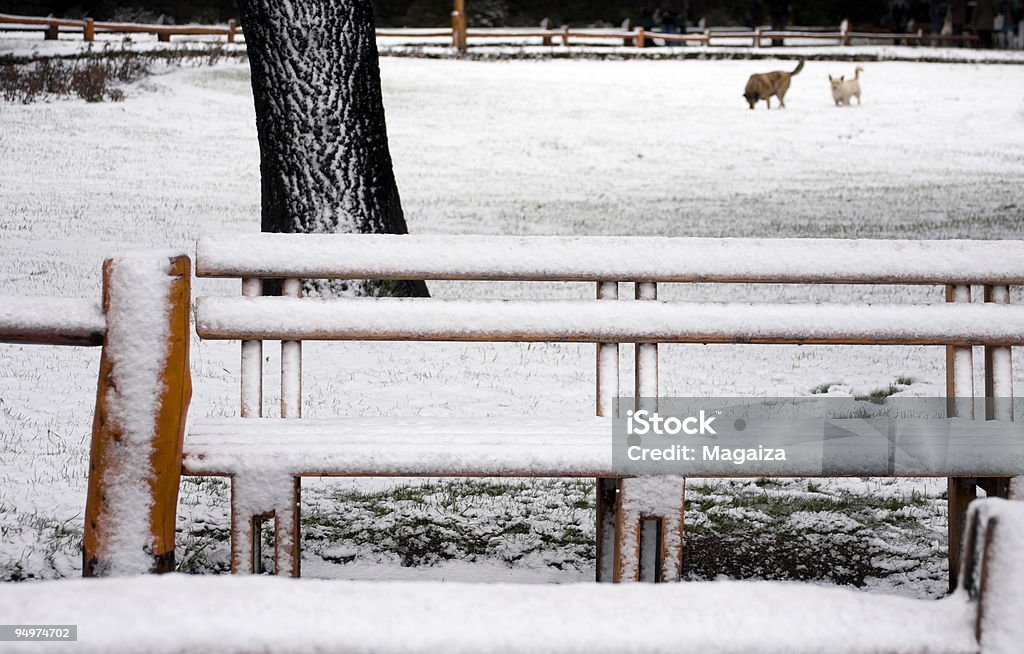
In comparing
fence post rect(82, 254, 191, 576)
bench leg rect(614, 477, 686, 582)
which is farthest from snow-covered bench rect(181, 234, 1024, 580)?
fence post rect(82, 254, 191, 576)

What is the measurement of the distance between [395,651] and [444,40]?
114ft

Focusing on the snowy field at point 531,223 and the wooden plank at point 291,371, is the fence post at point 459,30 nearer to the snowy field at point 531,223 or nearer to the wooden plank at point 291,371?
the snowy field at point 531,223

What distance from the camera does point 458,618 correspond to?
1414 mm

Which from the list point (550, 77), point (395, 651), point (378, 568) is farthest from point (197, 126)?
point (395, 651)

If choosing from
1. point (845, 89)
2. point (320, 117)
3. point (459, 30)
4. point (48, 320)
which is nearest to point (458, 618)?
point (48, 320)

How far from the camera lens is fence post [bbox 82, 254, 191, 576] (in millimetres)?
2705

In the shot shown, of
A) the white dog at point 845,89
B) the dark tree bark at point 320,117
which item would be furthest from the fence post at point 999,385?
the white dog at point 845,89

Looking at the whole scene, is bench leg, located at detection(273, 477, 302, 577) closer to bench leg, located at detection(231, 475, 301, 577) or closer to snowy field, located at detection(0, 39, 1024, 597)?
bench leg, located at detection(231, 475, 301, 577)

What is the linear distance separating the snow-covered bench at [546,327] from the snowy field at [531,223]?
0.79 metres

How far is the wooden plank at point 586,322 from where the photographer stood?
3207mm

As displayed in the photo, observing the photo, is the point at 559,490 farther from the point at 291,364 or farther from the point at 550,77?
the point at 550,77

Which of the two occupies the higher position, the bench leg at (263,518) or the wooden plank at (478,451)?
the wooden plank at (478,451)

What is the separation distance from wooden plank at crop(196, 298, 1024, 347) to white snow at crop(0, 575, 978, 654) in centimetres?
178

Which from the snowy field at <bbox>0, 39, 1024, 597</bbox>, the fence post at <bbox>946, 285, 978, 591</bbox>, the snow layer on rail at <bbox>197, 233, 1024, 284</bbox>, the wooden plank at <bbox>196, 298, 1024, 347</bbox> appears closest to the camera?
the wooden plank at <bbox>196, 298, 1024, 347</bbox>
